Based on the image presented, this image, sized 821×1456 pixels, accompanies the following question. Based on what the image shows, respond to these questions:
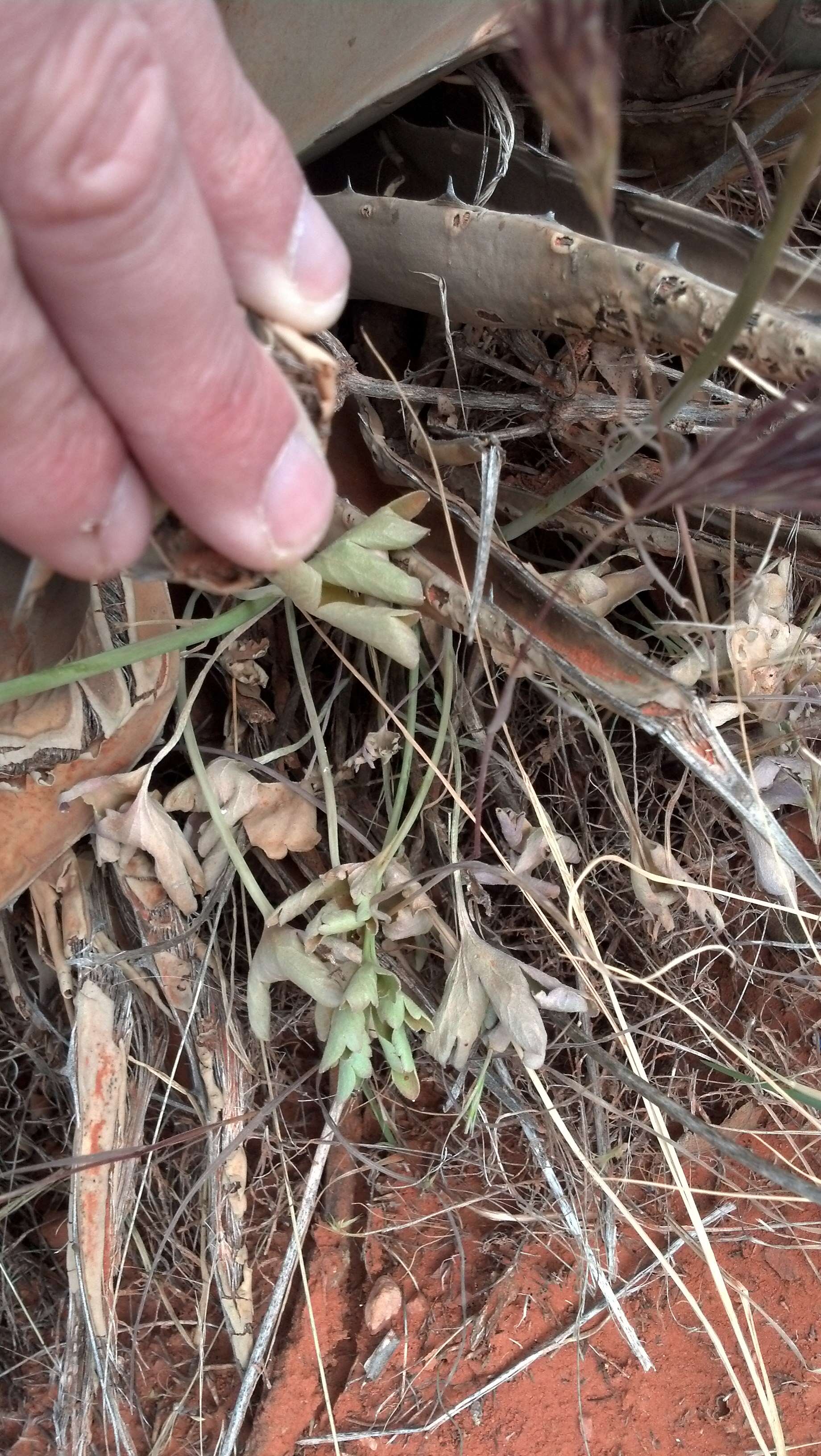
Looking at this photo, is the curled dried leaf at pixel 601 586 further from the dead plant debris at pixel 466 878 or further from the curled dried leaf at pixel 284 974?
the curled dried leaf at pixel 284 974

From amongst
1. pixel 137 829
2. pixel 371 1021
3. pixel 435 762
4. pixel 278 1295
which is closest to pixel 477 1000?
pixel 371 1021

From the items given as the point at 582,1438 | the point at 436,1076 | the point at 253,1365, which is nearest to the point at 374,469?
the point at 436,1076

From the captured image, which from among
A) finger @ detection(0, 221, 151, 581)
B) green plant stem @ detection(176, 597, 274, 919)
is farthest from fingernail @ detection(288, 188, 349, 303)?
green plant stem @ detection(176, 597, 274, 919)

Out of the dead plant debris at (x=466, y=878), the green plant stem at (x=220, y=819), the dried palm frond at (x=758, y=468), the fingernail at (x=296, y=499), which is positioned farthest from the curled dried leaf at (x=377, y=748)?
the dried palm frond at (x=758, y=468)

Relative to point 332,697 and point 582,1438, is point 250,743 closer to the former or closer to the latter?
point 332,697

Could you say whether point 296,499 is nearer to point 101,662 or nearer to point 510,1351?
point 101,662
